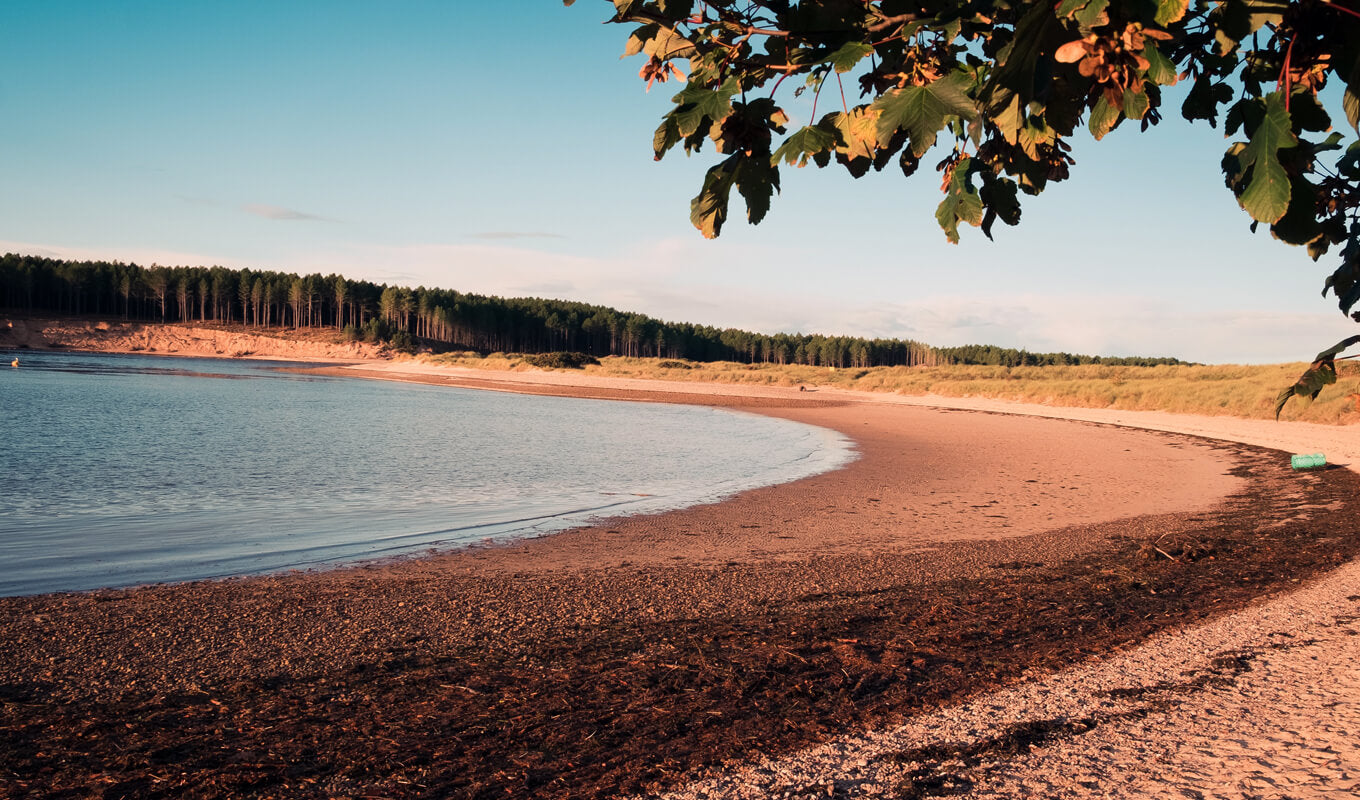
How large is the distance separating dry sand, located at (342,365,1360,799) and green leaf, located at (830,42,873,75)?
252cm

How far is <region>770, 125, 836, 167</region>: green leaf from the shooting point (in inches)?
82.4

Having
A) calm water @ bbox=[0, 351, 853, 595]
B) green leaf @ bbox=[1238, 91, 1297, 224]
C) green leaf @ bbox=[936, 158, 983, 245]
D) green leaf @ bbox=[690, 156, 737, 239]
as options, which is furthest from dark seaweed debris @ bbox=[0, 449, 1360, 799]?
calm water @ bbox=[0, 351, 853, 595]

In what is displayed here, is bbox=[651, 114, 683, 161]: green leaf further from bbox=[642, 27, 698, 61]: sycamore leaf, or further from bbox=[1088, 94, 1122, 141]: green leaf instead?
bbox=[1088, 94, 1122, 141]: green leaf

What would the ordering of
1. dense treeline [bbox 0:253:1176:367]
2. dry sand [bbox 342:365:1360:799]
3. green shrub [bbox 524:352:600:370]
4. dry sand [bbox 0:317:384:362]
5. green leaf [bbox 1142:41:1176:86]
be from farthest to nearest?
dense treeline [bbox 0:253:1176:367]
dry sand [bbox 0:317:384:362]
green shrub [bbox 524:352:600:370]
dry sand [bbox 342:365:1360:799]
green leaf [bbox 1142:41:1176:86]

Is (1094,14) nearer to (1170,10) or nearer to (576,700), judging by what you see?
(1170,10)

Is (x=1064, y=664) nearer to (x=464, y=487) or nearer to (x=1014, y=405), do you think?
(x=464, y=487)

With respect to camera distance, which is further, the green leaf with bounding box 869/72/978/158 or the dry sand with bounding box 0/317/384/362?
the dry sand with bounding box 0/317/384/362

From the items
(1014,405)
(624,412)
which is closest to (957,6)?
(624,412)

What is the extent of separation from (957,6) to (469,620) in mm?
5031

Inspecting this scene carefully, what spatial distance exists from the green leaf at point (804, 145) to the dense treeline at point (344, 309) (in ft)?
393

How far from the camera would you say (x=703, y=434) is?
89.1ft

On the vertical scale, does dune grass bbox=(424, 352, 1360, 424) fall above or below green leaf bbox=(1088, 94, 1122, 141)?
below

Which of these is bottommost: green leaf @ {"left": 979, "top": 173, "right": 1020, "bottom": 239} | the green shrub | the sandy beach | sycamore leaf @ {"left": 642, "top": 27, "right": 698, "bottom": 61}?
the sandy beach

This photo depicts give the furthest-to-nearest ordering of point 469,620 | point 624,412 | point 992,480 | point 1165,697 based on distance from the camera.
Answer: point 624,412 < point 992,480 < point 469,620 < point 1165,697
